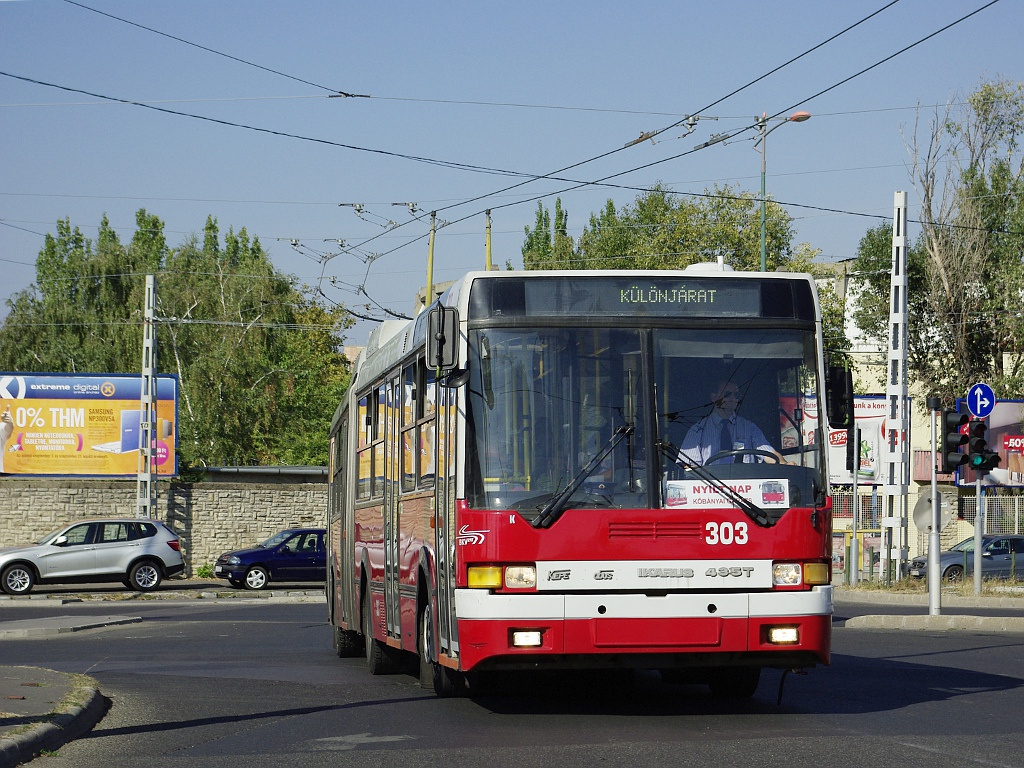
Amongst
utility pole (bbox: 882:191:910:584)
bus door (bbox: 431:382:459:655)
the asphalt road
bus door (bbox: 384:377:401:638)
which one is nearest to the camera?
the asphalt road

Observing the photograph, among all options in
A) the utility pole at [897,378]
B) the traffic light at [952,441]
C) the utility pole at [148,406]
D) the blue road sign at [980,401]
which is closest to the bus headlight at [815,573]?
the traffic light at [952,441]

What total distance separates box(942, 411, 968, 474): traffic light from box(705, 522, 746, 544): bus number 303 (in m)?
12.8

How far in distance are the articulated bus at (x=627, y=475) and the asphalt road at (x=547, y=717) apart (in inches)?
22.8

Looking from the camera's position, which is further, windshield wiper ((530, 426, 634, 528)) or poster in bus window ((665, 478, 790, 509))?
poster in bus window ((665, 478, 790, 509))

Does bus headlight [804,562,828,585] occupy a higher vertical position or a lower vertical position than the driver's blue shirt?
lower

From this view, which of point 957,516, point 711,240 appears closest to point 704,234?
point 711,240

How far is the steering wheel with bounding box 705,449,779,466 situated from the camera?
995cm

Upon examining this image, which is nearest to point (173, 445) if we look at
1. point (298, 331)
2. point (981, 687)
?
point (298, 331)

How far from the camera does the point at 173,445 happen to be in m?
42.4

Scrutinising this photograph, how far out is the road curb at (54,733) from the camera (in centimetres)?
845

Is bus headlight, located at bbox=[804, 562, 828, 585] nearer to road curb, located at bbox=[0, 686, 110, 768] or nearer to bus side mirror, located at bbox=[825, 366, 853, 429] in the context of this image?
bus side mirror, located at bbox=[825, 366, 853, 429]

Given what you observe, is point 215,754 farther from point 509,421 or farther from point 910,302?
point 910,302

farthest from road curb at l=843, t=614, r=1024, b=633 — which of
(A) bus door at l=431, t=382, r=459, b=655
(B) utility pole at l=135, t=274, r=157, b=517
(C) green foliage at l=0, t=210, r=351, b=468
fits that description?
(C) green foliage at l=0, t=210, r=351, b=468

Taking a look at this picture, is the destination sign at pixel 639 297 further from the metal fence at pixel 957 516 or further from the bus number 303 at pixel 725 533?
the metal fence at pixel 957 516
